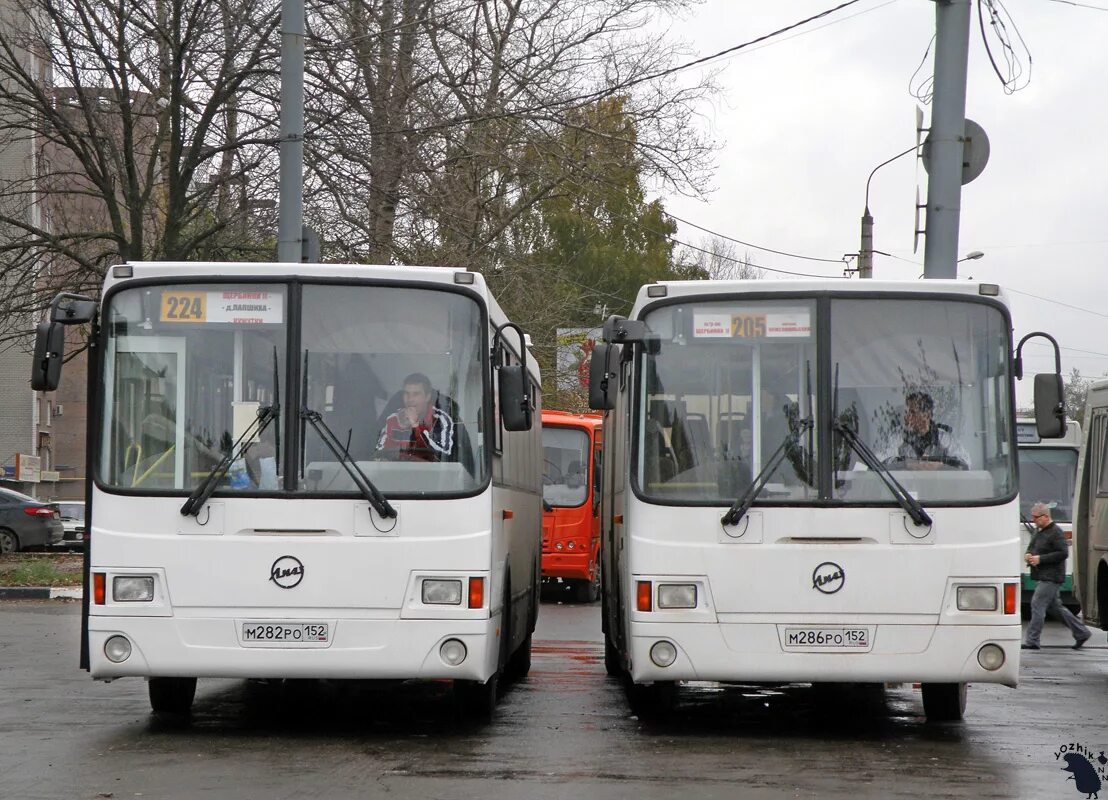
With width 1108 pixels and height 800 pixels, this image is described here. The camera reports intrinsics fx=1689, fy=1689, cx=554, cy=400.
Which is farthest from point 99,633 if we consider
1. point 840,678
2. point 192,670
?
point 840,678

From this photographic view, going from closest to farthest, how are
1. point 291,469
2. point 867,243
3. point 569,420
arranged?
point 291,469
point 569,420
point 867,243

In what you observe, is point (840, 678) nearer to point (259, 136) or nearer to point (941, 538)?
point (941, 538)

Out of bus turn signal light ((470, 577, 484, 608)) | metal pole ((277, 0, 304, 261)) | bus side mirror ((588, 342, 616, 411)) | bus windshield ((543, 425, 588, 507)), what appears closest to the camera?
bus turn signal light ((470, 577, 484, 608))

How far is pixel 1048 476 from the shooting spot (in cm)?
2567

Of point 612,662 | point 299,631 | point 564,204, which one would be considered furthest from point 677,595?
point 564,204

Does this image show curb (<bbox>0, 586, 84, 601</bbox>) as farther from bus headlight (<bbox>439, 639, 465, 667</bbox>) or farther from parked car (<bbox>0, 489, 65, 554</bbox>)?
bus headlight (<bbox>439, 639, 465, 667</bbox>)

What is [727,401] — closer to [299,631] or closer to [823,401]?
[823,401]

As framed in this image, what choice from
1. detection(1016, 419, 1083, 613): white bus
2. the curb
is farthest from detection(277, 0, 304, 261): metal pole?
detection(1016, 419, 1083, 613): white bus

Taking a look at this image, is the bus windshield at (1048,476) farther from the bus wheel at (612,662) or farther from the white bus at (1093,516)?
the bus wheel at (612,662)

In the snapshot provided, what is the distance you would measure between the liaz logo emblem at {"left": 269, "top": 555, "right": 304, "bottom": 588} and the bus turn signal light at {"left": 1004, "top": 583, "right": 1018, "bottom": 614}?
4052 mm

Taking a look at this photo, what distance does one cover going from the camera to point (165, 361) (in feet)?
32.5

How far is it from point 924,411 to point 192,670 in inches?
179

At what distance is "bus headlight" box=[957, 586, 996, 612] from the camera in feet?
32.0

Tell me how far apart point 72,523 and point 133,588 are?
28.9 metres
